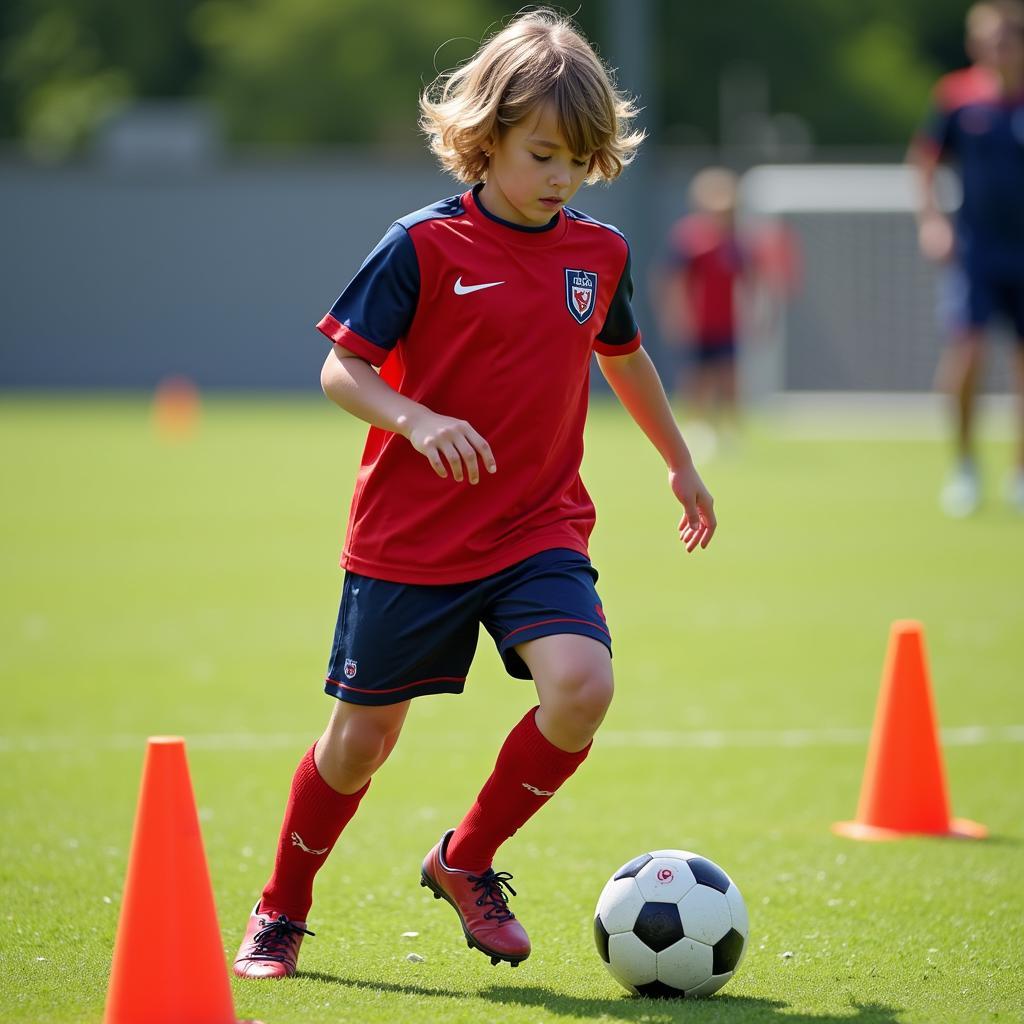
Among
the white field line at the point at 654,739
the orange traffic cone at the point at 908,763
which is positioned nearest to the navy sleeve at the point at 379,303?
the orange traffic cone at the point at 908,763

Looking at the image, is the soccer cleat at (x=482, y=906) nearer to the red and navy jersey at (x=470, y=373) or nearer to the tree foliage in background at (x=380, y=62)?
the red and navy jersey at (x=470, y=373)

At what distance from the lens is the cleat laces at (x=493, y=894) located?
3.75 m

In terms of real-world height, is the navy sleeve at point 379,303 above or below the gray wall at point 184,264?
below

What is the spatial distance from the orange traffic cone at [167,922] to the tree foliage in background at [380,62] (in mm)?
49051

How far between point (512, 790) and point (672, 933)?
0.44m

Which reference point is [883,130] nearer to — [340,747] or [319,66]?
[319,66]

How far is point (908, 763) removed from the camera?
4906 millimetres

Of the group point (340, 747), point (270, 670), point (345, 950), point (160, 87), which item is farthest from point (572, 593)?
point (160, 87)

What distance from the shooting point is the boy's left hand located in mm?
4121

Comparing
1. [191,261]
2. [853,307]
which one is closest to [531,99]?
[853,307]

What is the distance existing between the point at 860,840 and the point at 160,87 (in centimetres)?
5412

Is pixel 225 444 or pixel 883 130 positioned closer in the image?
pixel 225 444

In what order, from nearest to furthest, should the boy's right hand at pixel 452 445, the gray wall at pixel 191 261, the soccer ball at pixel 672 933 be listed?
1. the boy's right hand at pixel 452 445
2. the soccer ball at pixel 672 933
3. the gray wall at pixel 191 261

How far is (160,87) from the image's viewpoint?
55.6 metres
